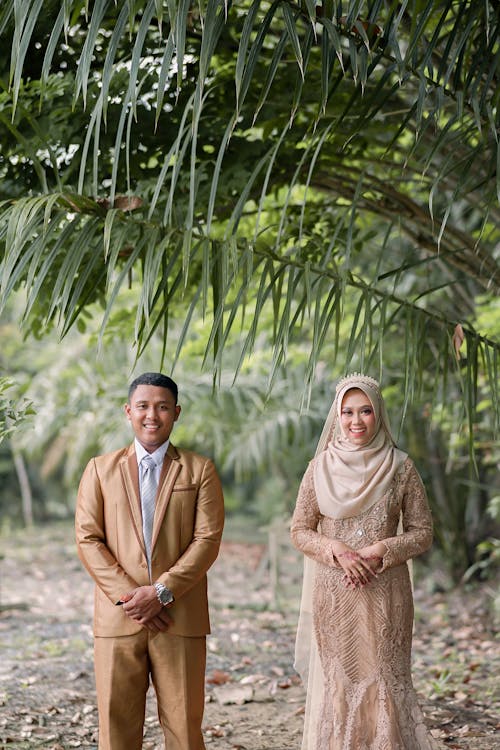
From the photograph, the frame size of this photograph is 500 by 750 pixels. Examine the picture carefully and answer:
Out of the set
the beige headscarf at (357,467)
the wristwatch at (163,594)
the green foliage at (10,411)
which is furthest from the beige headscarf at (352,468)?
the green foliage at (10,411)

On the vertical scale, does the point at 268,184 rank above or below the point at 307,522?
above

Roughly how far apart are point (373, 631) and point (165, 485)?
0.90m

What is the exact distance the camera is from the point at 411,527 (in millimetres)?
3369

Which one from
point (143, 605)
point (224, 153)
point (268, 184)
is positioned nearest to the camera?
point (143, 605)

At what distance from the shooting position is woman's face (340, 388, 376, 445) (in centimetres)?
330

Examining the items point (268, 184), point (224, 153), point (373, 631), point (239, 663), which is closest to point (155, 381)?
point (373, 631)

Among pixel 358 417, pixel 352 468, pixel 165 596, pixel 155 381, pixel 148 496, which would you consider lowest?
pixel 165 596

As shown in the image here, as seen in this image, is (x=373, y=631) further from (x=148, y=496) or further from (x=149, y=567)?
(x=148, y=496)

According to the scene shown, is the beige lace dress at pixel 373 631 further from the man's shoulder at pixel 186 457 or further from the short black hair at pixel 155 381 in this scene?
the short black hair at pixel 155 381

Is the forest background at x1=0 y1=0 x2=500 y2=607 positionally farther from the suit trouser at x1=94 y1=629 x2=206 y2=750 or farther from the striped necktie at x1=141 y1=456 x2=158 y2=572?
the suit trouser at x1=94 y1=629 x2=206 y2=750

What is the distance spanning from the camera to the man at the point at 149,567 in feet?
10.5

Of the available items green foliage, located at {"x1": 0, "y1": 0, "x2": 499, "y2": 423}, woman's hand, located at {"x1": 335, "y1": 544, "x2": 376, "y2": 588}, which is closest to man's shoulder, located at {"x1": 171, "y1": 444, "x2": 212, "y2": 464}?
green foliage, located at {"x1": 0, "y1": 0, "x2": 499, "y2": 423}

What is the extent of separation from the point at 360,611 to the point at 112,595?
88cm

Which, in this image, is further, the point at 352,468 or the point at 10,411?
the point at 10,411
